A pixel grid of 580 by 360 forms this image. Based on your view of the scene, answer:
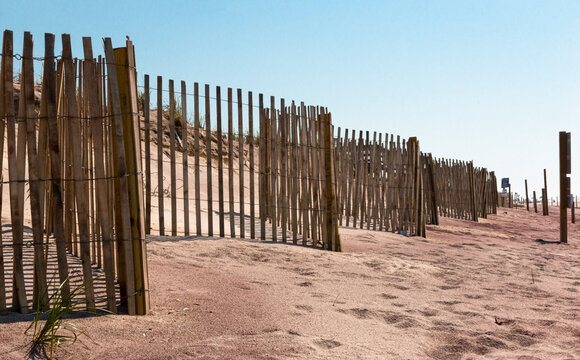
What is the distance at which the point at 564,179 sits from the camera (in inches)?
386

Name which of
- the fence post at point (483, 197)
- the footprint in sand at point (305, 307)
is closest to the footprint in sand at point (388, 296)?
the footprint in sand at point (305, 307)

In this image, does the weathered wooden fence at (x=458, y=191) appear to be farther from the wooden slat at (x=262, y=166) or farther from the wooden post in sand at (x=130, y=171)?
the wooden post in sand at (x=130, y=171)

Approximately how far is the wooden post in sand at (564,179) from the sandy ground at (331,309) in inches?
118

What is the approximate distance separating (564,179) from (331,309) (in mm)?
7409

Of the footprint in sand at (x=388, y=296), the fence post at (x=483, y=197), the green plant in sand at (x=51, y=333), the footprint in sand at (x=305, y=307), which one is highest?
the fence post at (x=483, y=197)

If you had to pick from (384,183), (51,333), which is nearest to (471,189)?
(384,183)

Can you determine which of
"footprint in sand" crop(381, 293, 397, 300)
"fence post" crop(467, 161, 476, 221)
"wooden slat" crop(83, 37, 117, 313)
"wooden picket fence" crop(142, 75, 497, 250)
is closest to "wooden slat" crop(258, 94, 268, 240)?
"wooden picket fence" crop(142, 75, 497, 250)

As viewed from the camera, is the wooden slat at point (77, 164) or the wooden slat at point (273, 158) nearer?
the wooden slat at point (77, 164)

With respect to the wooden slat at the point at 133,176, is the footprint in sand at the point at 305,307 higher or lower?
lower

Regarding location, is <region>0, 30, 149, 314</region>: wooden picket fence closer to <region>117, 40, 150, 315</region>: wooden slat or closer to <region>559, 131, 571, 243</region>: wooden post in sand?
<region>117, 40, 150, 315</region>: wooden slat

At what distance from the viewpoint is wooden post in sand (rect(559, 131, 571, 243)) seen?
9.54 metres

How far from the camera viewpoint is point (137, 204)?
329 centimetres

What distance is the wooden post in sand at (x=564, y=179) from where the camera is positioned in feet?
31.3

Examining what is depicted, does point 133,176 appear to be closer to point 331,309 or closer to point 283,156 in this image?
point 331,309
